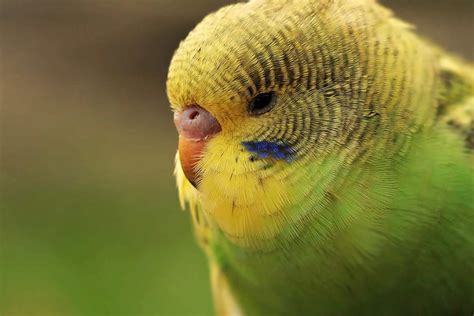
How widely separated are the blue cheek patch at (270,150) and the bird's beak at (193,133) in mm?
69

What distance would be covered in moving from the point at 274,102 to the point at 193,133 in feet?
0.50

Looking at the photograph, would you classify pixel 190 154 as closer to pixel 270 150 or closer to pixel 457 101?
pixel 270 150

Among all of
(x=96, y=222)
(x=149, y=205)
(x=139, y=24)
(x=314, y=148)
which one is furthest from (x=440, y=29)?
(x=314, y=148)

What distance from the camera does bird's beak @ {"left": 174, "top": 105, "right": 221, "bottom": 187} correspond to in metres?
1.14

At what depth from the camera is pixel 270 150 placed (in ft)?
3.69

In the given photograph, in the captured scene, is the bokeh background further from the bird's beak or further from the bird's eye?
the bird's eye

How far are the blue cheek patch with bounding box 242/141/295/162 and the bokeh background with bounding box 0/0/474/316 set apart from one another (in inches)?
73.0

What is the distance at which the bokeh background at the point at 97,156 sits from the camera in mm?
2951

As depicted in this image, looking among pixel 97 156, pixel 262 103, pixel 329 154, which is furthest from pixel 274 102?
pixel 97 156

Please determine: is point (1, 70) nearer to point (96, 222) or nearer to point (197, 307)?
point (96, 222)

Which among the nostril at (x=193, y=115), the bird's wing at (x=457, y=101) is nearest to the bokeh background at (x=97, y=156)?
the bird's wing at (x=457, y=101)

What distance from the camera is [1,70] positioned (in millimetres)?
3535

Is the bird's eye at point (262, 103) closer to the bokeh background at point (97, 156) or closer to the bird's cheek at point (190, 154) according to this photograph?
the bird's cheek at point (190, 154)

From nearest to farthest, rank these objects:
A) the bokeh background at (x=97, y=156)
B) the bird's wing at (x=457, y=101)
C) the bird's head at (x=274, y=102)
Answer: the bird's head at (x=274, y=102) < the bird's wing at (x=457, y=101) < the bokeh background at (x=97, y=156)
